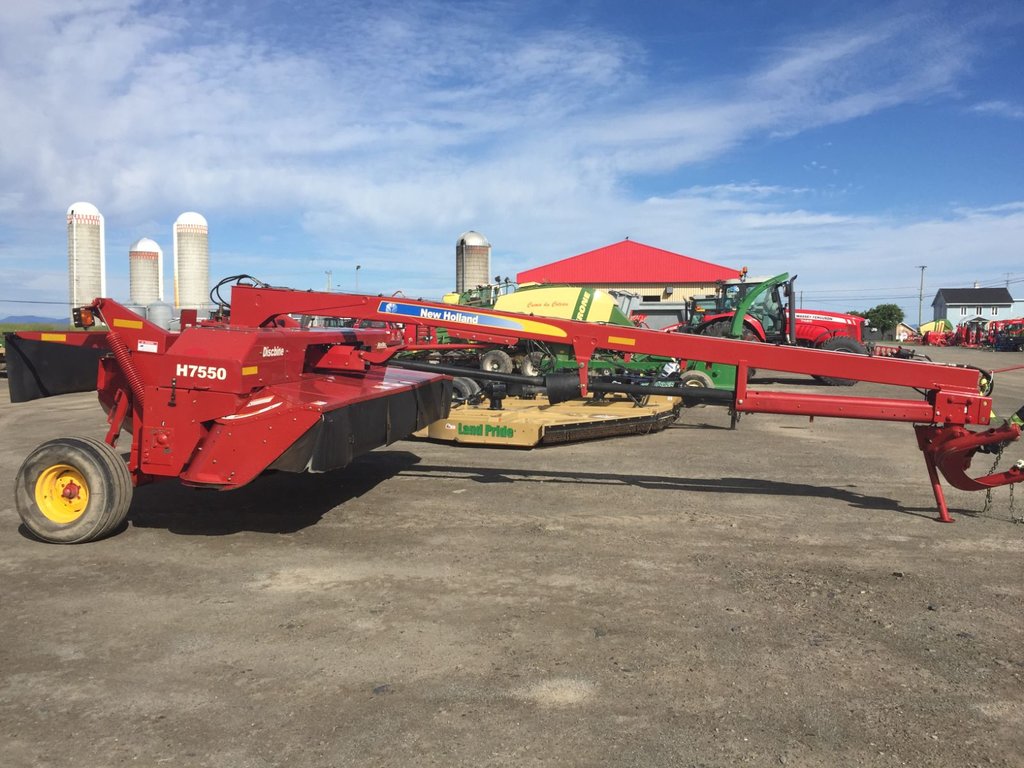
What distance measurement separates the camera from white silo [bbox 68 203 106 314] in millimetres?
34594

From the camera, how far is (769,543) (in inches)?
204

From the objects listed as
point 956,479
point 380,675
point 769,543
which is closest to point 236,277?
point 380,675

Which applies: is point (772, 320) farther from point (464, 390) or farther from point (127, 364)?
point (127, 364)

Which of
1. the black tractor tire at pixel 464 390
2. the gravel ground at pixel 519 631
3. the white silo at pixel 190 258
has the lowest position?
the gravel ground at pixel 519 631

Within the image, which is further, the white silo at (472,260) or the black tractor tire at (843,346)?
the white silo at (472,260)

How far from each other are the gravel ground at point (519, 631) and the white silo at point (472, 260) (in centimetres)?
2824

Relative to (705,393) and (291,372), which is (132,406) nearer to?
(291,372)

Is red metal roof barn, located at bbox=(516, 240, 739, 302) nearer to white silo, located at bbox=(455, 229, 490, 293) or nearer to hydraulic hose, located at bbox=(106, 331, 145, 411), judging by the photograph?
white silo, located at bbox=(455, 229, 490, 293)

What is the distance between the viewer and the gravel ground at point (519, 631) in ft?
9.21

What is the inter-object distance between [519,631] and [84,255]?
38.2 meters

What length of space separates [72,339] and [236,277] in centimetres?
136

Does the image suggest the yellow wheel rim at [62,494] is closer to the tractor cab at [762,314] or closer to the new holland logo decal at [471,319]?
the new holland logo decal at [471,319]

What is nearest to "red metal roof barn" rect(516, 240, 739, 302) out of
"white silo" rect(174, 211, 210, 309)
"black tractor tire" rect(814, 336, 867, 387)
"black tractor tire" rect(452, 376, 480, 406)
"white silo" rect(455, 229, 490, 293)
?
"white silo" rect(455, 229, 490, 293)

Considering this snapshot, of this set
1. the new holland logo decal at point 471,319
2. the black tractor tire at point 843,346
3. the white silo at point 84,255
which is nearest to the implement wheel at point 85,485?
the new holland logo decal at point 471,319
